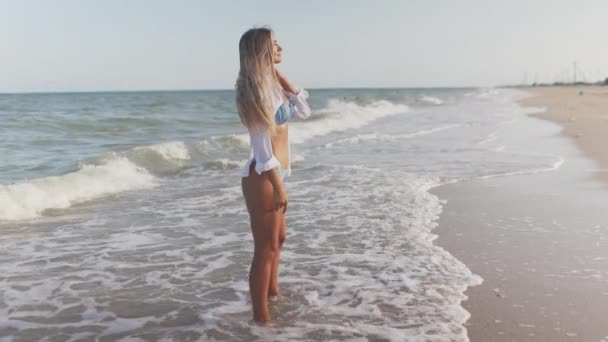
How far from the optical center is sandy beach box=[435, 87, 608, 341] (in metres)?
3.83

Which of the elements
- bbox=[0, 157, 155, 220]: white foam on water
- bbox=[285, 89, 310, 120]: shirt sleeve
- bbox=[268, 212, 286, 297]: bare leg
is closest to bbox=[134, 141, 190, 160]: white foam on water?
bbox=[0, 157, 155, 220]: white foam on water

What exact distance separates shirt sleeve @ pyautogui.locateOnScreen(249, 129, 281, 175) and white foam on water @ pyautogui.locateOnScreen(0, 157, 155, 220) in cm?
574

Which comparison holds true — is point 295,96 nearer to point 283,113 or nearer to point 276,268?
point 283,113

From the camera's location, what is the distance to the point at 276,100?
359cm

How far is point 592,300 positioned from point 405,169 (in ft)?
24.6

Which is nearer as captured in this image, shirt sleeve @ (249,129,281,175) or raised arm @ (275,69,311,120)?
shirt sleeve @ (249,129,281,175)

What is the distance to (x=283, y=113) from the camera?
3.64 meters

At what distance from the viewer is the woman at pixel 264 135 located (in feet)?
11.3

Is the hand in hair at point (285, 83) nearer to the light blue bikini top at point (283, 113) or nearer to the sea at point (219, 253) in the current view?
the light blue bikini top at point (283, 113)

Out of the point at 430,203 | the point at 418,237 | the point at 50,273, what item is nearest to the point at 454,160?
the point at 430,203

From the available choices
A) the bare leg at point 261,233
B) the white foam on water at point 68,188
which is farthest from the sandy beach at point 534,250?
the white foam on water at point 68,188

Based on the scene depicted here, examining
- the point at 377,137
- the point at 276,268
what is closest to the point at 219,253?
the point at 276,268

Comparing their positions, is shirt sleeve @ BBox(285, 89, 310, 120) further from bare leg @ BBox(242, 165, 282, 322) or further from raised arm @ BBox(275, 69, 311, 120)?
bare leg @ BBox(242, 165, 282, 322)

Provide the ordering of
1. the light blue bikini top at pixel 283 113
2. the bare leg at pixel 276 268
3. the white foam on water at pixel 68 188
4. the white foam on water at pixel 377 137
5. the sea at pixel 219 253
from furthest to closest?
1. the white foam on water at pixel 377 137
2. the white foam on water at pixel 68 188
3. the bare leg at pixel 276 268
4. the sea at pixel 219 253
5. the light blue bikini top at pixel 283 113
